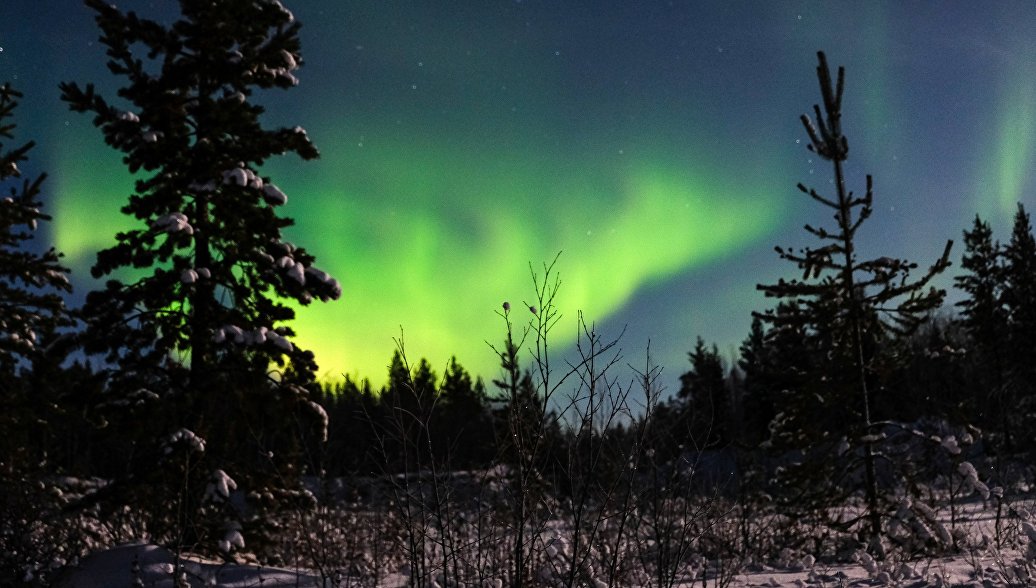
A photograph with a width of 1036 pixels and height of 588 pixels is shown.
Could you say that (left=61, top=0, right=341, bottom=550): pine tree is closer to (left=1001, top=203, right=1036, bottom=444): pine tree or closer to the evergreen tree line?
the evergreen tree line

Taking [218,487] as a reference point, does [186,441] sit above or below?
above

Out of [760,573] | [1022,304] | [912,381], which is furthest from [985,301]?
[760,573]

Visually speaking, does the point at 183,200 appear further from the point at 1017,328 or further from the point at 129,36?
the point at 1017,328

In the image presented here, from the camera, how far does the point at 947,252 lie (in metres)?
9.59

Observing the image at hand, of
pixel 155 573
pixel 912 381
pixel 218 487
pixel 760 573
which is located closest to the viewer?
pixel 155 573

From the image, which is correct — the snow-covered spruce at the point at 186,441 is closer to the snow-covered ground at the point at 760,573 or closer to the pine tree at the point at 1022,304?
the snow-covered ground at the point at 760,573

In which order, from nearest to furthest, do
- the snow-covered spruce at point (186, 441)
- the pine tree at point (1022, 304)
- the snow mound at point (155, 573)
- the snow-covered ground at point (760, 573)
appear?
the snow-covered ground at point (760, 573), the snow mound at point (155, 573), the snow-covered spruce at point (186, 441), the pine tree at point (1022, 304)

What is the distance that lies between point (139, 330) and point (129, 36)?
4.62 meters

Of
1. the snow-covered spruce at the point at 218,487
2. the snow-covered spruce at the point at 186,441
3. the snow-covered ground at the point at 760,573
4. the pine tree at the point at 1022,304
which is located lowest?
the snow-covered ground at the point at 760,573

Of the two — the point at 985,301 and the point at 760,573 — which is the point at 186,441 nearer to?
the point at 760,573

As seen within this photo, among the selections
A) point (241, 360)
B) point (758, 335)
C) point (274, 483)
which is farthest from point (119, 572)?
point (758, 335)

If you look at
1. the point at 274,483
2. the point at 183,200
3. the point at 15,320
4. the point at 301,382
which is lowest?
the point at 274,483

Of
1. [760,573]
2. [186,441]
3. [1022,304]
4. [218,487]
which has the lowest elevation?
[760,573]

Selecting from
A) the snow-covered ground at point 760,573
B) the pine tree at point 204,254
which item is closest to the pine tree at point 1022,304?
the snow-covered ground at point 760,573
